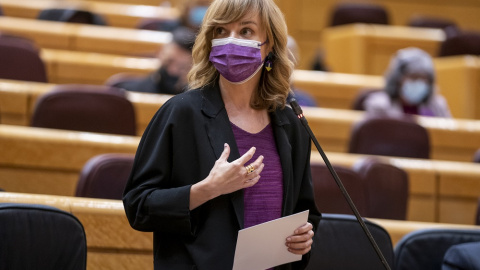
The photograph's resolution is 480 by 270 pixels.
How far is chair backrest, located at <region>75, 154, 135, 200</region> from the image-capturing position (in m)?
1.55

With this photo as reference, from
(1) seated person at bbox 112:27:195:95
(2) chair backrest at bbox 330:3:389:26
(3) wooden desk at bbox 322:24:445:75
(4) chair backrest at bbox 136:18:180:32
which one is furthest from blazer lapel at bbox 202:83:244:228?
(2) chair backrest at bbox 330:3:389:26

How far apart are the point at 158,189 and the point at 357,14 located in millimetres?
3370

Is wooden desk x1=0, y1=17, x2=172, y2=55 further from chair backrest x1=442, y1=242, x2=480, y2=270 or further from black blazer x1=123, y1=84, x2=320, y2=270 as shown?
black blazer x1=123, y1=84, x2=320, y2=270

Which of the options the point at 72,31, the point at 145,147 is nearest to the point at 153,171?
the point at 145,147

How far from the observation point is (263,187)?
0.92 m

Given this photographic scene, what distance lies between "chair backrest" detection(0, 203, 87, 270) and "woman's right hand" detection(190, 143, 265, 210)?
0.99ft

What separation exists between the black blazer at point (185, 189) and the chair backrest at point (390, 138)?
129cm

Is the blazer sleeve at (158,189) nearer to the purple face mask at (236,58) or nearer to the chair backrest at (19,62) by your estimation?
the purple face mask at (236,58)

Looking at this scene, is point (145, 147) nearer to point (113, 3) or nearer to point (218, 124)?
point (218, 124)

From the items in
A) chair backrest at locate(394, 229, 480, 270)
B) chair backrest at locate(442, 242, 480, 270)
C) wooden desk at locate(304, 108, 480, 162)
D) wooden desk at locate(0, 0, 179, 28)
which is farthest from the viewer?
wooden desk at locate(0, 0, 179, 28)

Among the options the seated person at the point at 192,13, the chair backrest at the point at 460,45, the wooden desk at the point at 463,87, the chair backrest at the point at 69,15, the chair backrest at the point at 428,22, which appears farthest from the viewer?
the chair backrest at the point at 428,22

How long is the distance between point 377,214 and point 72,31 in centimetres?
183

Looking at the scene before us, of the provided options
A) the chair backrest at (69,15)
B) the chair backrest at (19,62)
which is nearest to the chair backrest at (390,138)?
the chair backrest at (19,62)

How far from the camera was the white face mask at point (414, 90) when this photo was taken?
2687 mm
